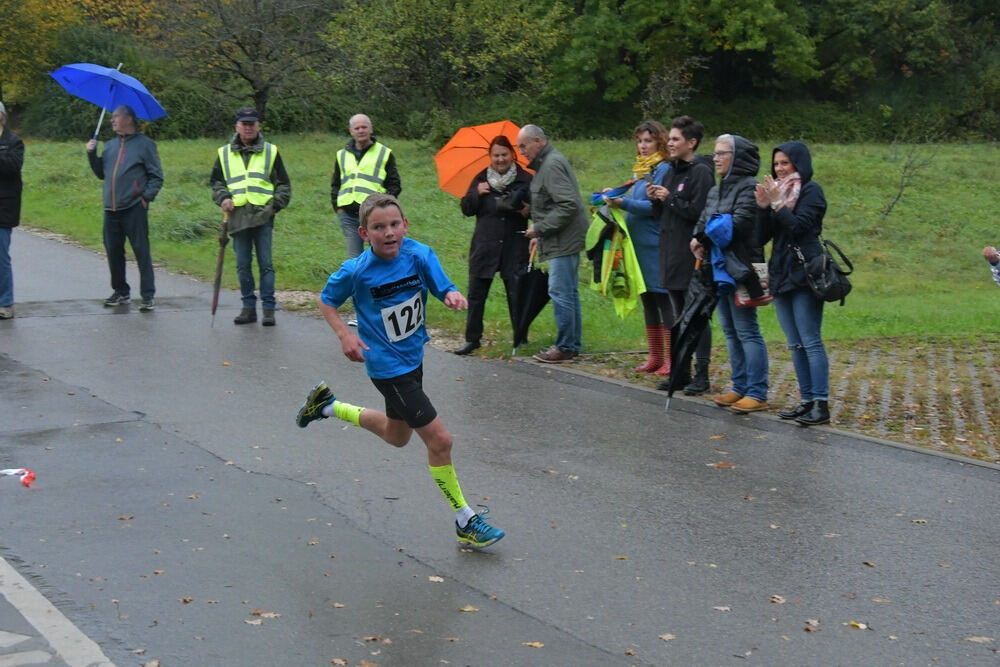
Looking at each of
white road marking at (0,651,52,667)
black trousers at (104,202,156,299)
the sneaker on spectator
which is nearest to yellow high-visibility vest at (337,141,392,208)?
black trousers at (104,202,156,299)

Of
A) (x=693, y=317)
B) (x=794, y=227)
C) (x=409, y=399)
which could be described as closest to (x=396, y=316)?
(x=409, y=399)

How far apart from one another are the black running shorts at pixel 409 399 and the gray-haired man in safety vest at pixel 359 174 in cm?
637

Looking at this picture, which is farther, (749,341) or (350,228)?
(350,228)

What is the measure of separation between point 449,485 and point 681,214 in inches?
173

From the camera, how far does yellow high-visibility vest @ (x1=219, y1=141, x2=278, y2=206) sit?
12789 millimetres

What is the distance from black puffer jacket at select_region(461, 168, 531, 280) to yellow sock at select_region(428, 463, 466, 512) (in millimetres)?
5379

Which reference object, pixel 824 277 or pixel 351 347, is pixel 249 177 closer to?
pixel 824 277

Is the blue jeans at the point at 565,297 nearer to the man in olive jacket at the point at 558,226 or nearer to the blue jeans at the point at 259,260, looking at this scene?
the man in olive jacket at the point at 558,226

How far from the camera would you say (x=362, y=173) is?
12797 millimetres

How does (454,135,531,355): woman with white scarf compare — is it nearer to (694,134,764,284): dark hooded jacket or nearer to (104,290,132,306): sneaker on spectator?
(694,134,764,284): dark hooded jacket

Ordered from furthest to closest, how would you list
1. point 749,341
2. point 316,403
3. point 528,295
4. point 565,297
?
point 528,295, point 565,297, point 749,341, point 316,403

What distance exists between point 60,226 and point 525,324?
1130 centimetres

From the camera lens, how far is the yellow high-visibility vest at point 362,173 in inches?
503

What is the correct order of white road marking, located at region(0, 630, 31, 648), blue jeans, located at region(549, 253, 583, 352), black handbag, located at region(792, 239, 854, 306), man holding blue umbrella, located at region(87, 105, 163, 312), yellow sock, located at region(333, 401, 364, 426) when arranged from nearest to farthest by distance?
white road marking, located at region(0, 630, 31, 648) → yellow sock, located at region(333, 401, 364, 426) → black handbag, located at region(792, 239, 854, 306) → blue jeans, located at region(549, 253, 583, 352) → man holding blue umbrella, located at region(87, 105, 163, 312)
